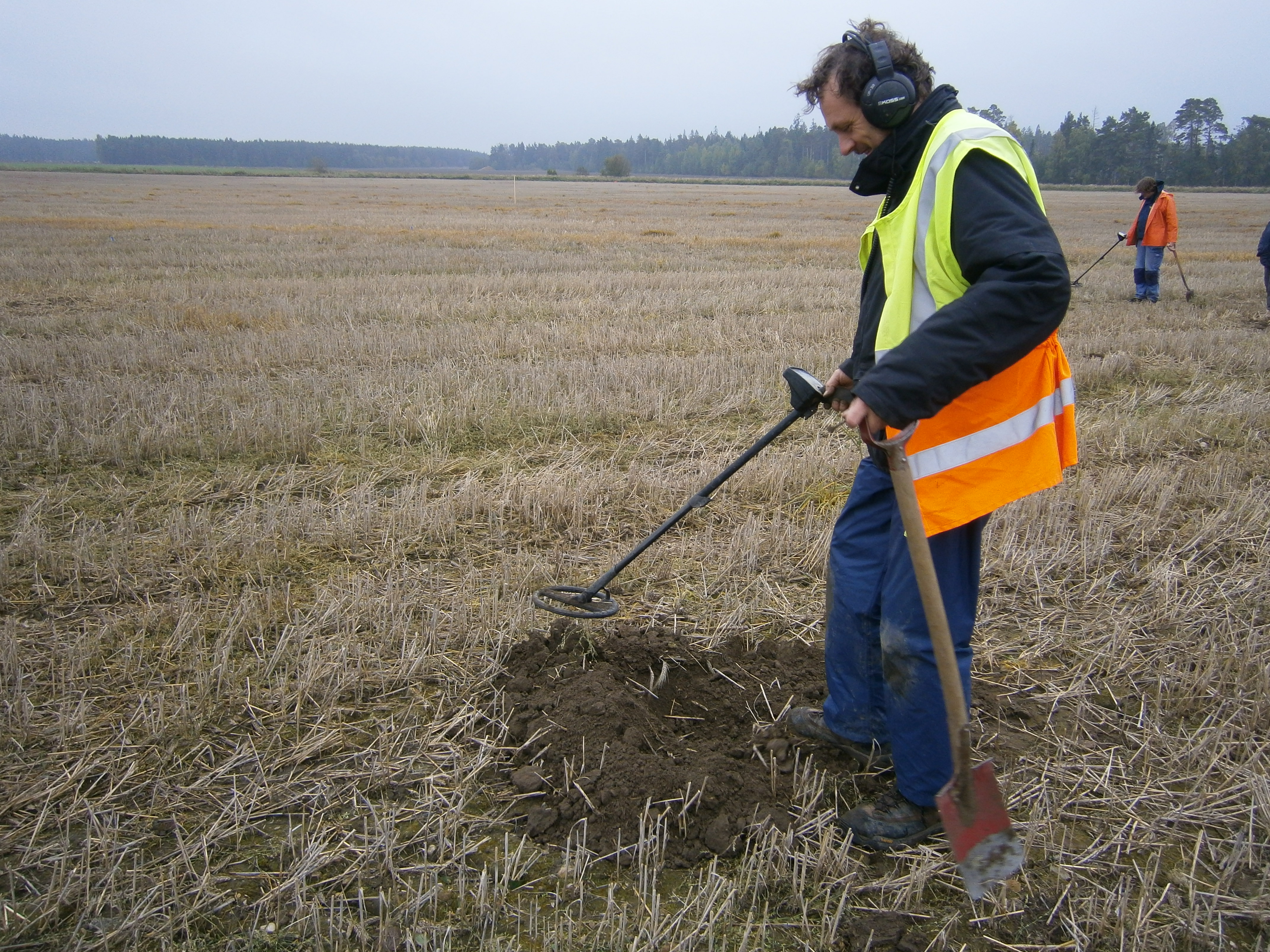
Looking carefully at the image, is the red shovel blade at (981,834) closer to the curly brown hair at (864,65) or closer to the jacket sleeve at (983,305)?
the jacket sleeve at (983,305)

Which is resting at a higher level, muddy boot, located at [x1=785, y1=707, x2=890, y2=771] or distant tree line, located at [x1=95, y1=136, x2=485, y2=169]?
distant tree line, located at [x1=95, y1=136, x2=485, y2=169]

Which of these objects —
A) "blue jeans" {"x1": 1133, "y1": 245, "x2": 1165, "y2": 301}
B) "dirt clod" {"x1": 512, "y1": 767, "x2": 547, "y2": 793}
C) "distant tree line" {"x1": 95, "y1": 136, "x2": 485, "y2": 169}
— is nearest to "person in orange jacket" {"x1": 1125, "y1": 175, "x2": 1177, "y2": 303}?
"blue jeans" {"x1": 1133, "y1": 245, "x2": 1165, "y2": 301}

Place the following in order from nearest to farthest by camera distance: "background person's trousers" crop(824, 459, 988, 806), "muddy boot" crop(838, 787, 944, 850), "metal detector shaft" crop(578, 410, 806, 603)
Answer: "background person's trousers" crop(824, 459, 988, 806) < "muddy boot" crop(838, 787, 944, 850) < "metal detector shaft" crop(578, 410, 806, 603)

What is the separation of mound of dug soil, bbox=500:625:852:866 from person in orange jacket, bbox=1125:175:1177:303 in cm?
1178

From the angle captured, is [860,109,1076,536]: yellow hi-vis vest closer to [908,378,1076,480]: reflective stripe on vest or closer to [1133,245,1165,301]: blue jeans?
[908,378,1076,480]: reflective stripe on vest

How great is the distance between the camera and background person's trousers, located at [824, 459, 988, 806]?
2.36m

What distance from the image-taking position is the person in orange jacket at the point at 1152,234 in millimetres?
12180

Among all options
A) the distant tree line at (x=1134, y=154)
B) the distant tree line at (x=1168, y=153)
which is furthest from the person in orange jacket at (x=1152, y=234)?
the distant tree line at (x=1168, y=153)

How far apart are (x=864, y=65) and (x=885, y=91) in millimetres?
115

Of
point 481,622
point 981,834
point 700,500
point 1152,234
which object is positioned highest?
point 1152,234

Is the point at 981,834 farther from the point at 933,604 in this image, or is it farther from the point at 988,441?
the point at 988,441

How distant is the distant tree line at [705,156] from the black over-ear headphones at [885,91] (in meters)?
88.5

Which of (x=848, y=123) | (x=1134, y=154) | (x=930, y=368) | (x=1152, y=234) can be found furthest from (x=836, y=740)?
(x=1134, y=154)

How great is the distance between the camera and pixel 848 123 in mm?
2330
